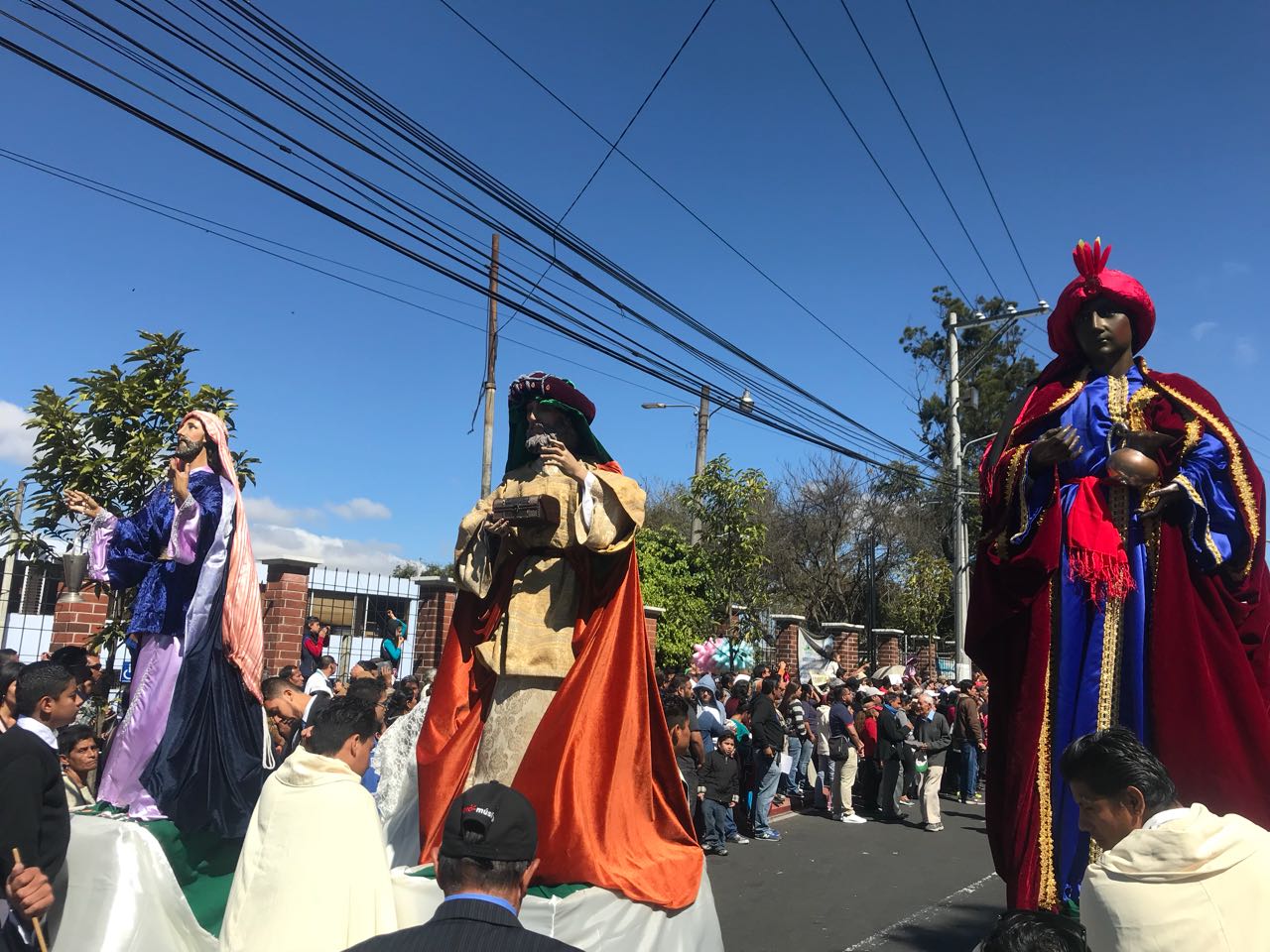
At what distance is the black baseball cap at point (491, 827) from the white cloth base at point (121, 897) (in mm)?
2795

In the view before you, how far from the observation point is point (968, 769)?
40.1 ft

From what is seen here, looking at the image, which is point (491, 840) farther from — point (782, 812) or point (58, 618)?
point (782, 812)

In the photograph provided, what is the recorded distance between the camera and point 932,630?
88.1 ft

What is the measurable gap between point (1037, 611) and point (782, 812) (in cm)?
858

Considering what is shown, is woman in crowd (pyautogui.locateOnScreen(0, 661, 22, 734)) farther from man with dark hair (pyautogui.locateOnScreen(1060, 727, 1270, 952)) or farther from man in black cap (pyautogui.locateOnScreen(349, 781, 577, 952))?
man with dark hair (pyautogui.locateOnScreen(1060, 727, 1270, 952))

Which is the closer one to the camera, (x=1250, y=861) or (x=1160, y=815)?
(x=1250, y=861)

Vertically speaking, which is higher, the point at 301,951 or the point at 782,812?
the point at 301,951

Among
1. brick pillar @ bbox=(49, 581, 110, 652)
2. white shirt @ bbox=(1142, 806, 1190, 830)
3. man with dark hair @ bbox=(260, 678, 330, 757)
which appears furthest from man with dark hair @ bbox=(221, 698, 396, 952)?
brick pillar @ bbox=(49, 581, 110, 652)

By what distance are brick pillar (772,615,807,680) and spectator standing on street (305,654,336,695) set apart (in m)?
10.2

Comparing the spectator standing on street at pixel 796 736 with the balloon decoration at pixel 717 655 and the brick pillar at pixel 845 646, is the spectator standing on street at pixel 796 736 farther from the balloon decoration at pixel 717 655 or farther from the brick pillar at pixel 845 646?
the brick pillar at pixel 845 646

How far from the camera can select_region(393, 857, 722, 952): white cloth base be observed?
3.30 metres

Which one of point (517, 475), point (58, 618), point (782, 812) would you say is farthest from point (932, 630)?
point (517, 475)

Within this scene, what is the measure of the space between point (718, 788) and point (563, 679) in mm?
5120

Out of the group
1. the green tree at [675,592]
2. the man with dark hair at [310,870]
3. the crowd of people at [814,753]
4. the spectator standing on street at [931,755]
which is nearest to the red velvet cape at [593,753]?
the man with dark hair at [310,870]
